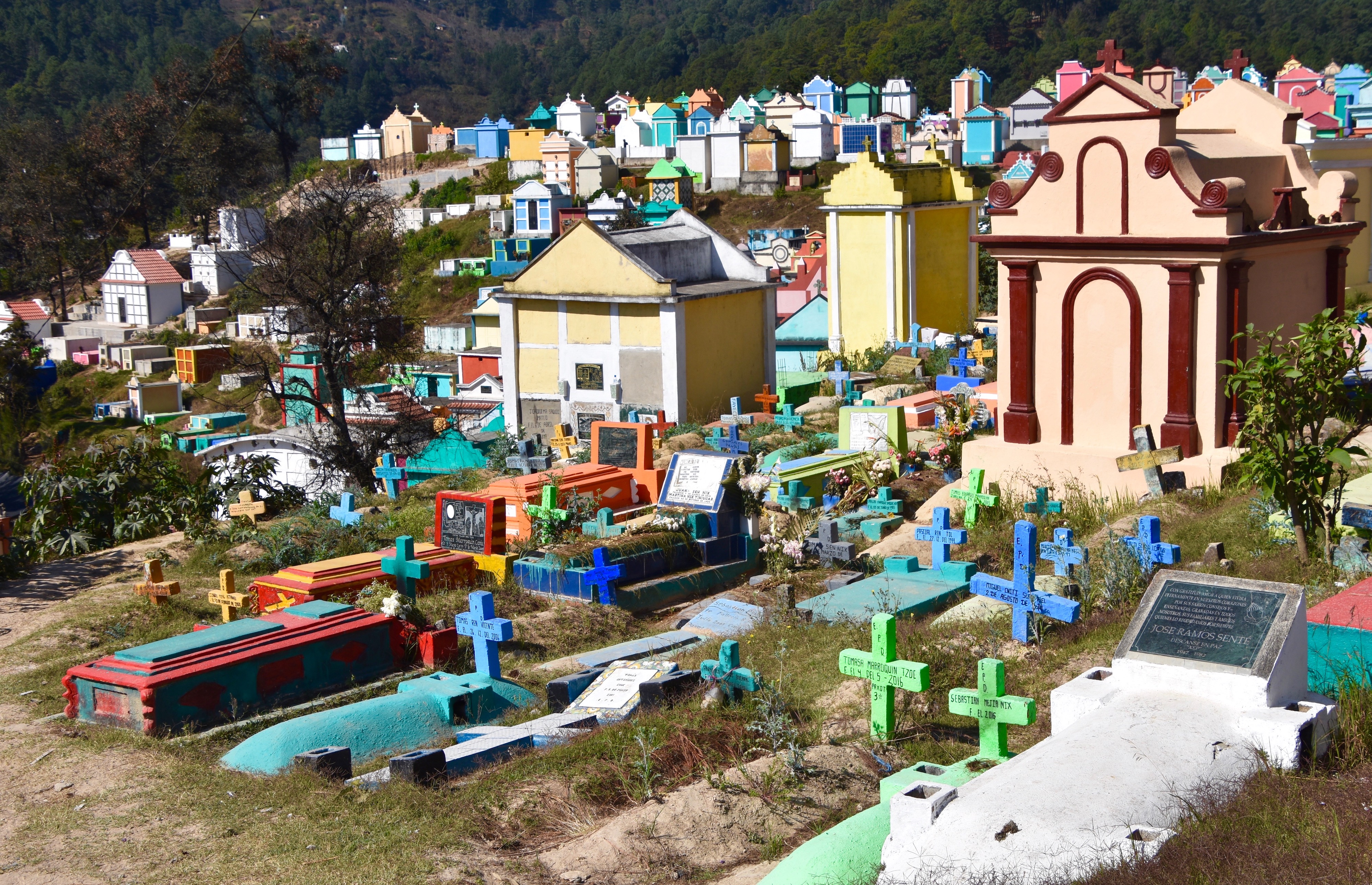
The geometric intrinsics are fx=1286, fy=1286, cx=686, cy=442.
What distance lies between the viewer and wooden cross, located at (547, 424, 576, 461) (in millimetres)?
17109

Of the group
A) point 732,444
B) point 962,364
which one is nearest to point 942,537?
point 732,444

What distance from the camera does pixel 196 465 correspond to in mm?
18531

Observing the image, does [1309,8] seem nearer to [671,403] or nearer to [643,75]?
[643,75]

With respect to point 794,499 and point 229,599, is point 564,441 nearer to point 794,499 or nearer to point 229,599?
point 794,499

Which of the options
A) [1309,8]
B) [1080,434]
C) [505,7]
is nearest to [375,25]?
[505,7]

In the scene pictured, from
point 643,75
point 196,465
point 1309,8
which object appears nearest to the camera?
point 196,465

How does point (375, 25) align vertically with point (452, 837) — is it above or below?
above

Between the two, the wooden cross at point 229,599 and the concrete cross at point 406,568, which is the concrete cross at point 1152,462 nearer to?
the concrete cross at point 406,568

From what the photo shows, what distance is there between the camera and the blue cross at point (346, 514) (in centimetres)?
1376

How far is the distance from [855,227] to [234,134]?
1689 inches

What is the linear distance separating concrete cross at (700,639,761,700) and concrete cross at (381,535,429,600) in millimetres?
4217

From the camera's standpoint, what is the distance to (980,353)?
21281mm

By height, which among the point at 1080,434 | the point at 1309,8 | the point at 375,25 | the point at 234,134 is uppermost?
the point at 375,25

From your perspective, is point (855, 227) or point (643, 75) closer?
point (855, 227)
